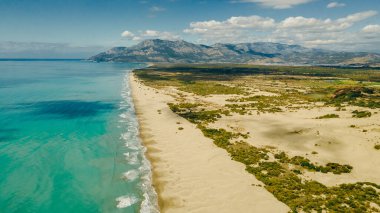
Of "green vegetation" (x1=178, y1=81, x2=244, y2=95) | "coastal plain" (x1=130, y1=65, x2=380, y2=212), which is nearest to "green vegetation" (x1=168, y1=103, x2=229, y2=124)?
"coastal plain" (x1=130, y1=65, x2=380, y2=212)

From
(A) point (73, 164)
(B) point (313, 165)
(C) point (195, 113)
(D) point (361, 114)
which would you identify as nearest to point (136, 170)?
(A) point (73, 164)

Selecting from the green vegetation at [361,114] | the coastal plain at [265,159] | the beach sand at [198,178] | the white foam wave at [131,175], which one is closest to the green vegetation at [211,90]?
the coastal plain at [265,159]

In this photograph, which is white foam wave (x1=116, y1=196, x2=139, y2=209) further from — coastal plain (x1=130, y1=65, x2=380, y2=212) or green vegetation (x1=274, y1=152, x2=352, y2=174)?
green vegetation (x1=274, y1=152, x2=352, y2=174)

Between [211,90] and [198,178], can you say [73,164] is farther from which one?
Answer: [211,90]

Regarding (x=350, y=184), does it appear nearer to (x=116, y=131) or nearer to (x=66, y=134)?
(x=116, y=131)

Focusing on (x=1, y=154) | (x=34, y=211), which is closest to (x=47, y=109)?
(x=1, y=154)

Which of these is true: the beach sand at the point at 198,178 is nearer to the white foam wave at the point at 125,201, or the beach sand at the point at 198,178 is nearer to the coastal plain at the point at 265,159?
the coastal plain at the point at 265,159

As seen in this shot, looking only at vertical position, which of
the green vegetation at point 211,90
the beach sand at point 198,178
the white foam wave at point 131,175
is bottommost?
the white foam wave at point 131,175

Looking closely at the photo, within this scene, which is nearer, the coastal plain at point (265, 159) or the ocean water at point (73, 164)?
the coastal plain at point (265, 159)
